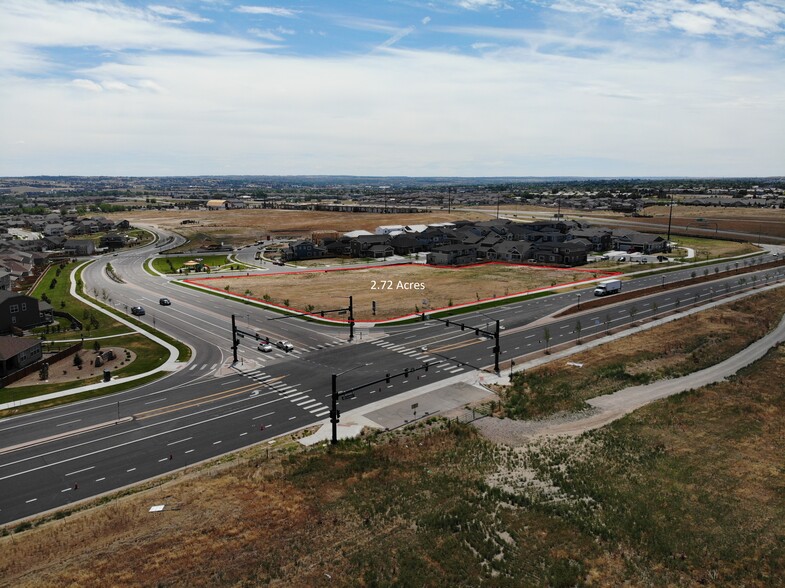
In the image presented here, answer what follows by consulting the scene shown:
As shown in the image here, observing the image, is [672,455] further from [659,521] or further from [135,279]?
[135,279]

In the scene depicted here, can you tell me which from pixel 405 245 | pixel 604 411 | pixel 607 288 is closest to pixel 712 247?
pixel 607 288

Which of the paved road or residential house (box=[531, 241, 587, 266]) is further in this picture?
residential house (box=[531, 241, 587, 266])

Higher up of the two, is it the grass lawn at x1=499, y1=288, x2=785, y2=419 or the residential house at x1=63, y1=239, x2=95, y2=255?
the residential house at x1=63, y1=239, x2=95, y2=255

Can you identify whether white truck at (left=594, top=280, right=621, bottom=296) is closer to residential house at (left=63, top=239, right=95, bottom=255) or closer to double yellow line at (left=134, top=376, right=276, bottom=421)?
double yellow line at (left=134, top=376, right=276, bottom=421)

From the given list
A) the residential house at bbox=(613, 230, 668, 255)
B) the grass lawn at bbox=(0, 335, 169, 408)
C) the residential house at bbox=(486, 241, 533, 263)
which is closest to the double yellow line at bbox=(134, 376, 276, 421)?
the grass lawn at bbox=(0, 335, 169, 408)

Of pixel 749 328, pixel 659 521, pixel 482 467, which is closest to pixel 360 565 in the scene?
pixel 482 467

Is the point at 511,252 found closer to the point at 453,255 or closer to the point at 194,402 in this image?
the point at 453,255

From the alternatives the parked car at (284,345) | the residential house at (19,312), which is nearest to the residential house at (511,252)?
the parked car at (284,345)
